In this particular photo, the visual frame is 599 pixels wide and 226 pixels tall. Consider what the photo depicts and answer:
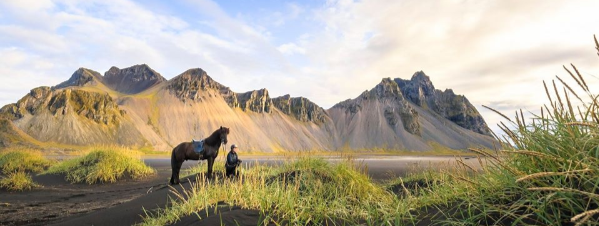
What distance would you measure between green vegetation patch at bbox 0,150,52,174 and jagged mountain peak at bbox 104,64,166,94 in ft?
448

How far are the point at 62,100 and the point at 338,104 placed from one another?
10802 cm

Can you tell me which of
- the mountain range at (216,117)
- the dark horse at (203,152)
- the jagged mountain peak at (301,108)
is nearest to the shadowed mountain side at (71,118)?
the mountain range at (216,117)

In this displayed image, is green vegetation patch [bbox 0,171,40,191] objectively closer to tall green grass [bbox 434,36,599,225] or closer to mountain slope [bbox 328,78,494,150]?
tall green grass [bbox 434,36,599,225]

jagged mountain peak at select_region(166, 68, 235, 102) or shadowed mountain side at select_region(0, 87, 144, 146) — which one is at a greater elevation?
jagged mountain peak at select_region(166, 68, 235, 102)

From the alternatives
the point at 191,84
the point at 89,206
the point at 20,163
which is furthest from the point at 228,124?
the point at 89,206

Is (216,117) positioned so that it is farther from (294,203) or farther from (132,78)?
(294,203)

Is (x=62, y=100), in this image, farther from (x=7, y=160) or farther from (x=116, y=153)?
(x=116, y=153)

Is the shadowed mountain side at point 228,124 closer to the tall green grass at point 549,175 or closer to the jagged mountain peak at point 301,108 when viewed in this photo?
the jagged mountain peak at point 301,108

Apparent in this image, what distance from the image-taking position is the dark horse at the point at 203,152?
13.0m

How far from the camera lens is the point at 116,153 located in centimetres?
1842

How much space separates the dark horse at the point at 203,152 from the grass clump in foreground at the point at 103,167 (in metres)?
5.62

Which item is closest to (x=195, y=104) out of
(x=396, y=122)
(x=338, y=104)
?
(x=338, y=104)

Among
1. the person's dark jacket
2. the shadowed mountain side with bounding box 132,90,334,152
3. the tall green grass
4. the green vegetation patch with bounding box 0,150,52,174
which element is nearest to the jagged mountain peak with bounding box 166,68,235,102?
the shadowed mountain side with bounding box 132,90,334,152

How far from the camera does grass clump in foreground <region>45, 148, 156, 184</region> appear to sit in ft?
54.0
